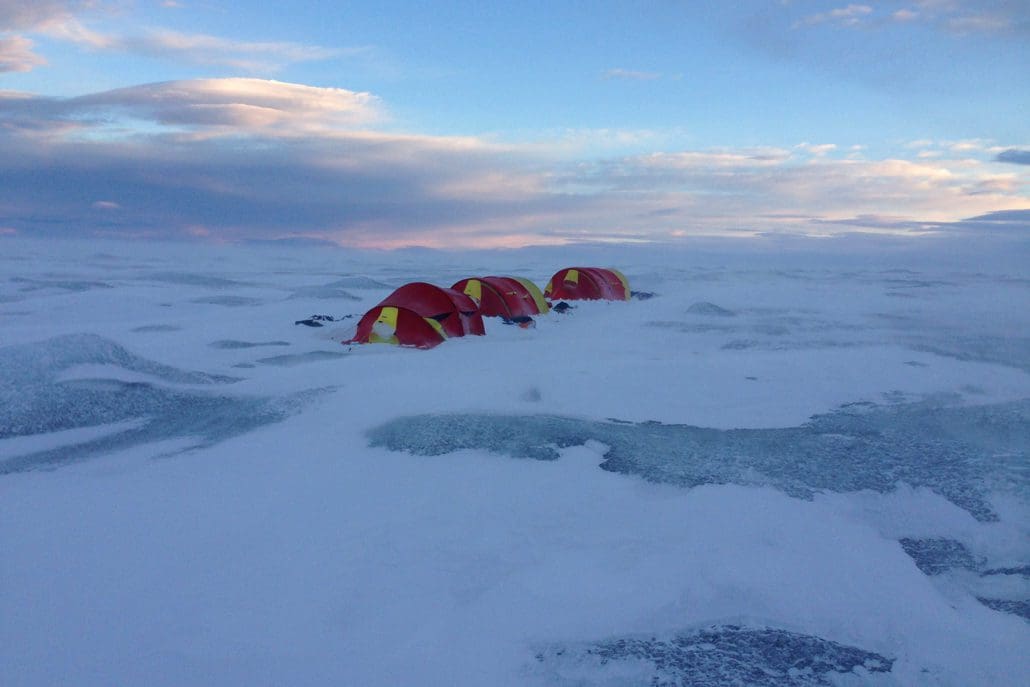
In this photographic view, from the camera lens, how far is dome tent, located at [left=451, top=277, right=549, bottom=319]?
18.5m

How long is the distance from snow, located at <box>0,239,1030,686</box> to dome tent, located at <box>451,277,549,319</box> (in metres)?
6.89

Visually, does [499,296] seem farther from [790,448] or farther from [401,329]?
[790,448]

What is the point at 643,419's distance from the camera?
28.5ft

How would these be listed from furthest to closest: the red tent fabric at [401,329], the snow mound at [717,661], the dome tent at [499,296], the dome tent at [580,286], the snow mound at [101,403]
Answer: the dome tent at [580,286], the dome tent at [499,296], the red tent fabric at [401,329], the snow mound at [101,403], the snow mound at [717,661]

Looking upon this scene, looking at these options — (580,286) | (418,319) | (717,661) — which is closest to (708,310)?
(580,286)

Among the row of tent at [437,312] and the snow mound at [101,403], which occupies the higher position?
the row of tent at [437,312]

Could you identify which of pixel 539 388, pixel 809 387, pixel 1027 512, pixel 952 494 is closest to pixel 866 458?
pixel 952 494

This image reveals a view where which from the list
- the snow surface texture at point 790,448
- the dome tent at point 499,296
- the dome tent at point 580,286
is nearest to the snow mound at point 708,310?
the dome tent at point 580,286

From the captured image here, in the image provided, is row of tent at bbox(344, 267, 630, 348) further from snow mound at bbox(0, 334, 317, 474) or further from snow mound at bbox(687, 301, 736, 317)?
snow mound at bbox(687, 301, 736, 317)

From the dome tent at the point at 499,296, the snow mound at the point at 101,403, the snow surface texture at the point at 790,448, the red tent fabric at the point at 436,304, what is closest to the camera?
the snow surface texture at the point at 790,448

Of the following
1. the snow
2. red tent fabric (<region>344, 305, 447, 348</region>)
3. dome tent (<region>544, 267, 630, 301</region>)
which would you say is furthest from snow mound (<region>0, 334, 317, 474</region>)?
dome tent (<region>544, 267, 630, 301</region>)

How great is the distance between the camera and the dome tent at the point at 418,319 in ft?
45.1

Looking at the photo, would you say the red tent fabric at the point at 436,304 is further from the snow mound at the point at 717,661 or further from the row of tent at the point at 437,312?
the snow mound at the point at 717,661

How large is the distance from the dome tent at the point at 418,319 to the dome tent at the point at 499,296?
3.22m
